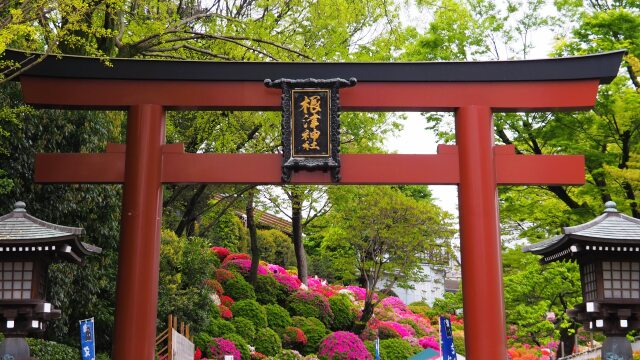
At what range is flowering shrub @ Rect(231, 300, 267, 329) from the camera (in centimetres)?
2288

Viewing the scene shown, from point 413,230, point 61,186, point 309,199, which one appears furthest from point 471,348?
point 309,199

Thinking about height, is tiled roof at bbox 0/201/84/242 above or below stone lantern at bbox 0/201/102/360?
above

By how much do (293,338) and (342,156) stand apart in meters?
13.6

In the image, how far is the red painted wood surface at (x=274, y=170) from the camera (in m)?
10.9

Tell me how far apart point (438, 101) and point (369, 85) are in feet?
3.73

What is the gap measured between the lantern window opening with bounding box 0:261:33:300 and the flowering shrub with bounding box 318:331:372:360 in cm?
1455

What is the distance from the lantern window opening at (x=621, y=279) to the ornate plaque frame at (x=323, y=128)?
13.4ft

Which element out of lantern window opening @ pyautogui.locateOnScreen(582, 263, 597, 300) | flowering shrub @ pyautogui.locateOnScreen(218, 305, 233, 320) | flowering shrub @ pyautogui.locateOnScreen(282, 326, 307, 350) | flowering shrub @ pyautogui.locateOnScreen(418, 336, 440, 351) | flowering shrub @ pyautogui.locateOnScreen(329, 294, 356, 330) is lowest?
flowering shrub @ pyautogui.locateOnScreen(418, 336, 440, 351)

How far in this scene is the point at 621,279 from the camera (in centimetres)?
970

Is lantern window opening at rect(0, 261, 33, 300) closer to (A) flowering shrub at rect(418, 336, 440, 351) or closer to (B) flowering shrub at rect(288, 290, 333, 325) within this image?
(B) flowering shrub at rect(288, 290, 333, 325)

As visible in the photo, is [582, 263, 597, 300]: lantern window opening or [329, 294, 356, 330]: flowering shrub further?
[329, 294, 356, 330]: flowering shrub

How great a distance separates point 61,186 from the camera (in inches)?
524

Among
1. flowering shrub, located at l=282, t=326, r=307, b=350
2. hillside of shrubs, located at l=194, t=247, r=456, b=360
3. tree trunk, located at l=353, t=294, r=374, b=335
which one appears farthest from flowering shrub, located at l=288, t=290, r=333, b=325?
flowering shrub, located at l=282, t=326, r=307, b=350

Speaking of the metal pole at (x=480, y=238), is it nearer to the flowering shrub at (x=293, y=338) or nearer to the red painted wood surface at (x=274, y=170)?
the red painted wood surface at (x=274, y=170)
